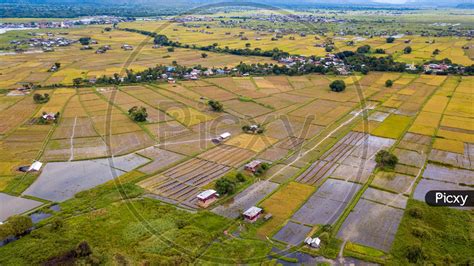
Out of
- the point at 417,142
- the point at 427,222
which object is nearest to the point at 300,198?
the point at 427,222

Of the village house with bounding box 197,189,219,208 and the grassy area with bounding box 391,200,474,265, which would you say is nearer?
the grassy area with bounding box 391,200,474,265

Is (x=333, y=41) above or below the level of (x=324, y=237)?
above

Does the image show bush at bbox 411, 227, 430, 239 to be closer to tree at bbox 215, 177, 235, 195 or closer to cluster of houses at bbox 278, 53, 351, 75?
tree at bbox 215, 177, 235, 195

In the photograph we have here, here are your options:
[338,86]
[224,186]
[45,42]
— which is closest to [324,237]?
[224,186]

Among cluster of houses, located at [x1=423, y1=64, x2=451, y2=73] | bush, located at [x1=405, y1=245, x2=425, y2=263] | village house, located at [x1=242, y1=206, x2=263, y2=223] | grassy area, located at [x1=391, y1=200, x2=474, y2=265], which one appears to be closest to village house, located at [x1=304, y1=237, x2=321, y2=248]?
village house, located at [x1=242, y1=206, x2=263, y2=223]

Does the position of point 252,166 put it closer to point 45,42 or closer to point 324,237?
point 324,237
